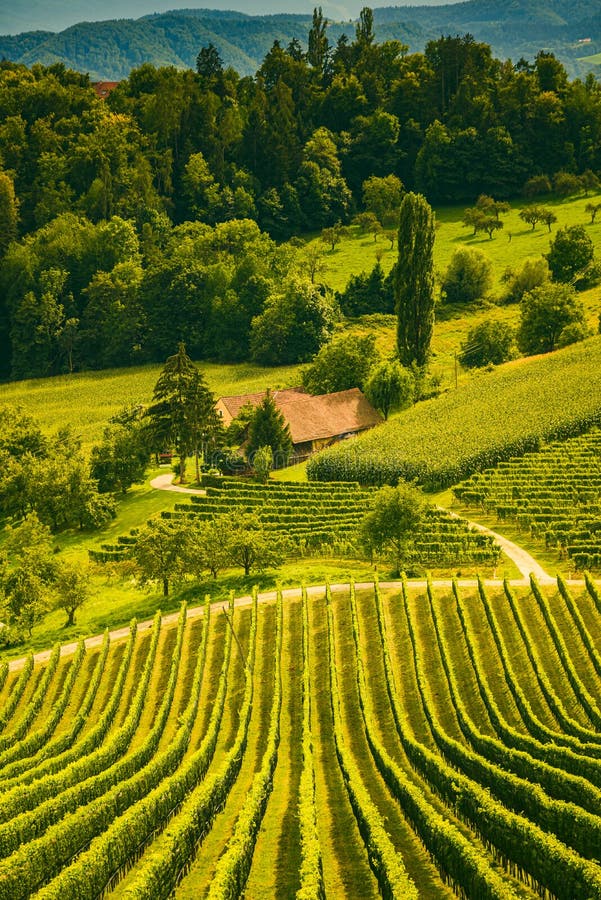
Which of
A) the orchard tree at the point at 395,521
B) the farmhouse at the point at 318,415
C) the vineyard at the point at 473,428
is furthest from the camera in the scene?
the farmhouse at the point at 318,415

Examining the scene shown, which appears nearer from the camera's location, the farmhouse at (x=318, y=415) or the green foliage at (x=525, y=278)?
the farmhouse at (x=318, y=415)

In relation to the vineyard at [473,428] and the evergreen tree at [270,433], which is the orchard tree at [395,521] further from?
the evergreen tree at [270,433]

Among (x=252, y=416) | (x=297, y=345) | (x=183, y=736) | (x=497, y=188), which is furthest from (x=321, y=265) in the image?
(x=183, y=736)

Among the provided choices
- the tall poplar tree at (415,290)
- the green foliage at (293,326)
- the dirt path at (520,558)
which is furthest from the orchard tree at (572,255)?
the dirt path at (520,558)

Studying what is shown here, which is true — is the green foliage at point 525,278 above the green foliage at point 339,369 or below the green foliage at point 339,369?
above

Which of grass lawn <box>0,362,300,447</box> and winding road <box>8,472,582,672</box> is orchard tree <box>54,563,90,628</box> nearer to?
winding road <box>8,472,582,672</box>

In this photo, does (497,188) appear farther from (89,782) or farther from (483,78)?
(89,782)
